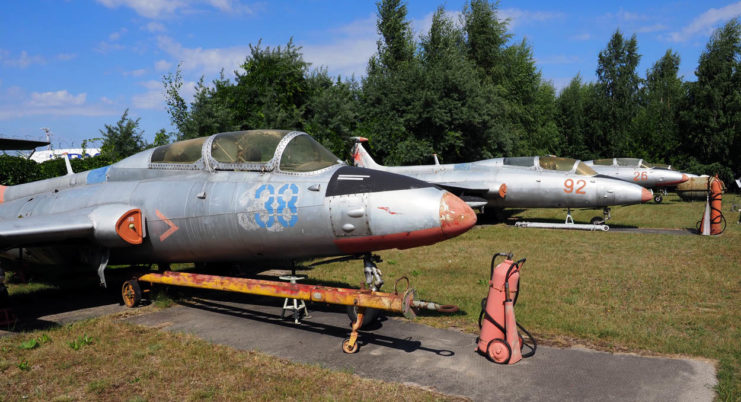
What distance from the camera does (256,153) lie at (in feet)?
22.6

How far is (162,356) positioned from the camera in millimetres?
5668

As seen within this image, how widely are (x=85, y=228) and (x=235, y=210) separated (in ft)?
8.10

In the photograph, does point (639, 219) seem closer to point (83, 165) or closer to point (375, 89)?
point (375, 89)

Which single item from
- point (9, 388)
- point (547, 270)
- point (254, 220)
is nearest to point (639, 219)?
point (547, 270)

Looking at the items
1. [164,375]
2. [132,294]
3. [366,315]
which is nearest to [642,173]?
[366,315]

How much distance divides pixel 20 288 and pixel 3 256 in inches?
63.3

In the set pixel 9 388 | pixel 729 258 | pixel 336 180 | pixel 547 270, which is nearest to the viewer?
pixel 9 388

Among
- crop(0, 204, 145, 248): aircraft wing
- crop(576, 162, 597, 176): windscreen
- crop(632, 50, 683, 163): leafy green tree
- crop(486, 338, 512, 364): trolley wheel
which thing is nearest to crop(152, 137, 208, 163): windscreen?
crop(0, 204, 145, 248): aircraft wing

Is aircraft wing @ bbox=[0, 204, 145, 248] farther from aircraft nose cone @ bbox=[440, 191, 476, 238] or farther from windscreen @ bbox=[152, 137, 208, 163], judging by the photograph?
aircraft nose cone @ bbox=[440, 191, 476, 238]

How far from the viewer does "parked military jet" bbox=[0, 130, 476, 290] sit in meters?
5.64

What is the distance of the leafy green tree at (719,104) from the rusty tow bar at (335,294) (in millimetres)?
42230

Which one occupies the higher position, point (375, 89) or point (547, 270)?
point (375, 89)

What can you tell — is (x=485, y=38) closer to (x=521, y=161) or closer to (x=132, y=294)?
(x=521, y=161)

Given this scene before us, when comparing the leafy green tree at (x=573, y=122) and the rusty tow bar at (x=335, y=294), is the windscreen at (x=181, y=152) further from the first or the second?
the leafy green tree at (x=573, y=122)
